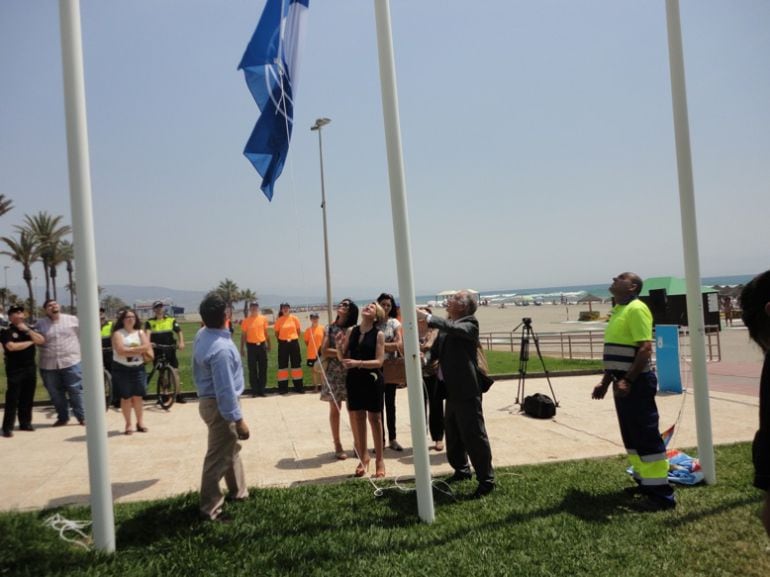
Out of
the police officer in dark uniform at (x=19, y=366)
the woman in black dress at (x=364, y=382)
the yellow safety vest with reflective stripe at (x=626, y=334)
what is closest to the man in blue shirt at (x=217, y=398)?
the woman in black dress at (x=364, y=382)

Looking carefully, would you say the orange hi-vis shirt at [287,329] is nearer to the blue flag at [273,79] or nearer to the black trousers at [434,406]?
the black trousers at [434,406]

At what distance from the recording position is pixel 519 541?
12.9 ft

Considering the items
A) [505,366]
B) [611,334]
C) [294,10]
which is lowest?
[505,366]

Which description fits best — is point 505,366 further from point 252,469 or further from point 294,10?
point 294,10

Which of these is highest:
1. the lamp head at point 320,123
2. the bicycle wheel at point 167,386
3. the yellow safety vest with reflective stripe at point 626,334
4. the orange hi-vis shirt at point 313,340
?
the lamp head at point 320,123

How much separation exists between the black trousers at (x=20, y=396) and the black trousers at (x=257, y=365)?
3930mm

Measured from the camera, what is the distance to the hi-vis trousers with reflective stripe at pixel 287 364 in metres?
11.6

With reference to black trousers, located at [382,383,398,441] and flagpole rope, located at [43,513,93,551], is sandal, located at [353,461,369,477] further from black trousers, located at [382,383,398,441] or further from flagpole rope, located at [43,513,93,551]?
flagpole rope, located at [43,513,93,551]

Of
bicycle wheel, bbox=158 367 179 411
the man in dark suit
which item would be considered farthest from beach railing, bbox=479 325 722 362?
the man in dark suit

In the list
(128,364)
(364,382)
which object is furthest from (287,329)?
(364,382)

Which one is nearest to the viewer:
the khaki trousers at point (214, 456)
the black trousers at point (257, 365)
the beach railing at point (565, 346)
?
the khaki trousers at point (214, 456)

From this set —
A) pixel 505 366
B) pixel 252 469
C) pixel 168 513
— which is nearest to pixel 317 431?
pixel 252 469

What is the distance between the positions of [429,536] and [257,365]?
8.11 meters

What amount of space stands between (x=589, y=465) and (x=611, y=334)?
1738 millimetres
